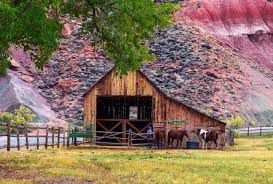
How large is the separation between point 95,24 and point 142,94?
22721 millimetres

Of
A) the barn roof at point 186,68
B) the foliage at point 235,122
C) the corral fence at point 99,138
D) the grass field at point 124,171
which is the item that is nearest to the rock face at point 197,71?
the barn roof at point 186,68

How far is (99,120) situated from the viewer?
4688 centimetres

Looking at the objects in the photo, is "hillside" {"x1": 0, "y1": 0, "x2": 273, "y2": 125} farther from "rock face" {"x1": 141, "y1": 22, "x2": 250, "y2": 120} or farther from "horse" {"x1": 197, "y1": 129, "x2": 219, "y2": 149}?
"horse" {"x1": 197, "y1": 129, "x2": 219, "y2": 149}

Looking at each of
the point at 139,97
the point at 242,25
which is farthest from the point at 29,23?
the point at 242,25

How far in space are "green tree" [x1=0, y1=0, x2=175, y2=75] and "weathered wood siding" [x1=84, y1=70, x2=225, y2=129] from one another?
21.2 metres

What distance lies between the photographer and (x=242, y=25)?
98.6m

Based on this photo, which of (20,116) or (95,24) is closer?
(95,24)

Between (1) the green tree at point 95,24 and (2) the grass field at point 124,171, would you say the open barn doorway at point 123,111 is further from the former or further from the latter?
(1) the green tree at point 95,24

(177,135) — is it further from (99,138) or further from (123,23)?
(123,23)

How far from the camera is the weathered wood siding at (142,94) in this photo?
45000mm

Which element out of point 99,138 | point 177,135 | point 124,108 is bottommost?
point 99,138

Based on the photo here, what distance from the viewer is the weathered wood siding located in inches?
1772

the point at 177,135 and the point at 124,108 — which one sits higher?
the point at 124,108

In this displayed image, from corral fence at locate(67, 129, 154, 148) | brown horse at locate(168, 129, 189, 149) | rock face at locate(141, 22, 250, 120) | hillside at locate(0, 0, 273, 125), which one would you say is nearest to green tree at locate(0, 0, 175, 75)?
corral fence at locate(67, 129, 154, 148)
